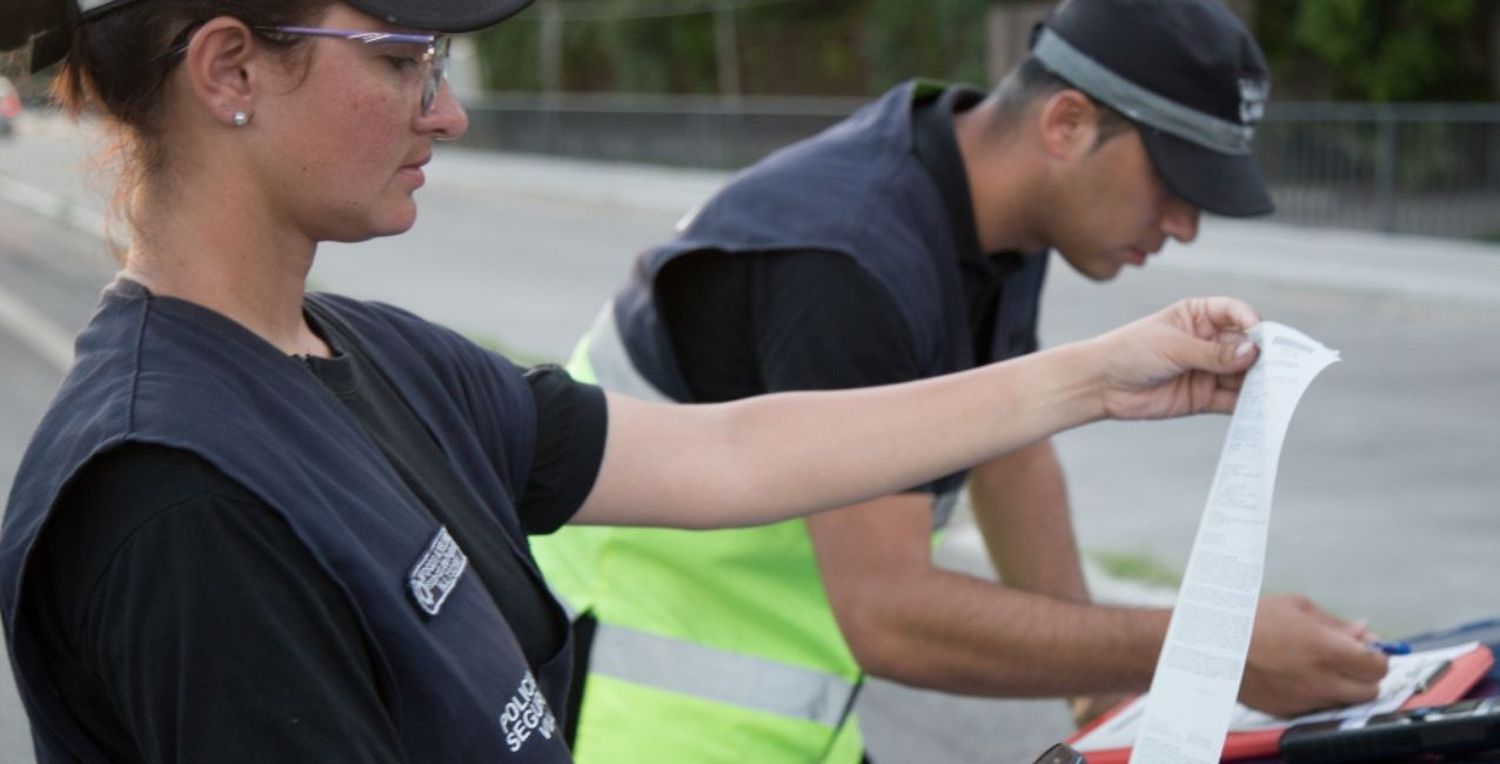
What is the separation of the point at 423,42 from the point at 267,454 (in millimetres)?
390

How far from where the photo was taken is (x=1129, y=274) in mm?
14992

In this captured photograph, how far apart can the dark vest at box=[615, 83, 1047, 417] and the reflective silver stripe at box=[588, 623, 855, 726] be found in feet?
1.23

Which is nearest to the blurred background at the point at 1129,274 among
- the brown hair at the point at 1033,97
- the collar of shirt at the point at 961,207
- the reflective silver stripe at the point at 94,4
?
the reflective silver stripe at the point at 94,4

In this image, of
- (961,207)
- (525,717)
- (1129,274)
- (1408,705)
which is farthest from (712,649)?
(1129,274)

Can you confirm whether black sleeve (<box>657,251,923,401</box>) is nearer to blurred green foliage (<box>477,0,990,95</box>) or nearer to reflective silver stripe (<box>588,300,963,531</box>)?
reflective silver stripe (<box>588,300,963,531</box>)

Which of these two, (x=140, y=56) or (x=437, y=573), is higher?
(x=140, y=56)

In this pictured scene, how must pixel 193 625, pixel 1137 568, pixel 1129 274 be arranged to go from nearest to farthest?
pixel 193 625
pixel 1137 568
pixel 1129 274

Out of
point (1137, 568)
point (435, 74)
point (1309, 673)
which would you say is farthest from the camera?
point (1137, 568)

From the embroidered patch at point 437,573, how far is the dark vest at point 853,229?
3.58 ft

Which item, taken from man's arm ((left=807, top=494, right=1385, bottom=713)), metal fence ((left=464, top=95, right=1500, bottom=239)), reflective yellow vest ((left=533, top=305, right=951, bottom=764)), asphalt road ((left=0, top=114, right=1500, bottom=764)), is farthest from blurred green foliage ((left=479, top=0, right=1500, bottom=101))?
man's arm ((left=807, top=494, right=1385, bottom=713))

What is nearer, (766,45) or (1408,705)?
(1408,705)

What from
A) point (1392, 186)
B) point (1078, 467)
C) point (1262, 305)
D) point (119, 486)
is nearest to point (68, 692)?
point (119, 486)

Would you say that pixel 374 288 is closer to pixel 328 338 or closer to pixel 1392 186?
pixel 1392 186

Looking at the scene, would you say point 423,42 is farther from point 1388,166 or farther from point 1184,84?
point 1388,166
